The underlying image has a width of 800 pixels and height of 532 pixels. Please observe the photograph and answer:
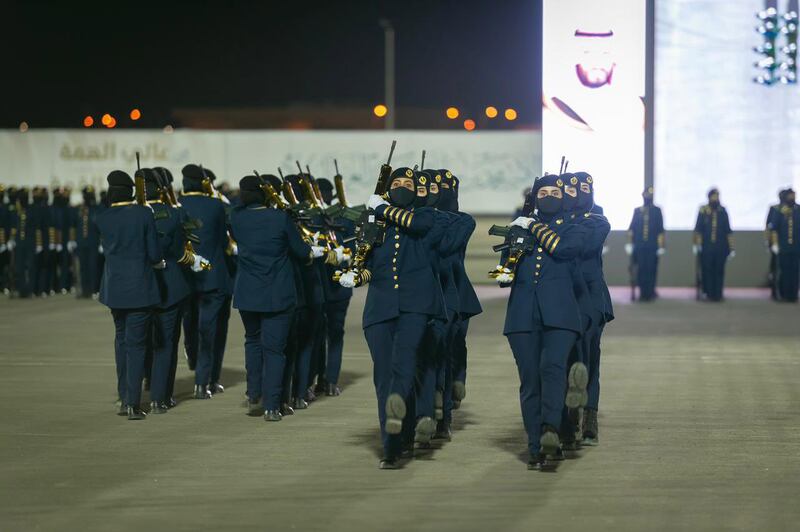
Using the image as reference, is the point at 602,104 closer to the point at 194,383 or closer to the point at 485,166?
the point at 485,166

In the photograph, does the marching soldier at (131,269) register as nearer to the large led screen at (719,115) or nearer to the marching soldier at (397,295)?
the marching soldier at (397,295)

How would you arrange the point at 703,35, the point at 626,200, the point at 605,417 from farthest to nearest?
the point at 703,35 → the point at 626,200 → the point at 605,417

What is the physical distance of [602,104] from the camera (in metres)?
24.9

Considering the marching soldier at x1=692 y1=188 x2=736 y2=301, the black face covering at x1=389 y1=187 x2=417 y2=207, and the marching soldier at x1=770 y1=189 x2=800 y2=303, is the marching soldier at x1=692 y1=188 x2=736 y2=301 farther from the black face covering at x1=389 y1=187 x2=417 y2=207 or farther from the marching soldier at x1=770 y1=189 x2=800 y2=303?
the black face covering at x1=389 y1=187 x2=417 y2=207

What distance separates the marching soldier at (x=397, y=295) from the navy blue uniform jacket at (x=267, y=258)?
6.61ft

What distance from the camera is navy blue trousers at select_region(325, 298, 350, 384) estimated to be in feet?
42.4

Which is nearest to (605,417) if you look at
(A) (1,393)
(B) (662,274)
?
(A) (1,393)

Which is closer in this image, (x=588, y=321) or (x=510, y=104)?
(x=588, y=321)

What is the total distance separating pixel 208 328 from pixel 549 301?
4394 mm

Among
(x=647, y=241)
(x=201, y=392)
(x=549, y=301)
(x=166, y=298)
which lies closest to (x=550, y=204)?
(x=549, y=301)

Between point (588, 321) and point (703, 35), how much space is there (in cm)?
1935

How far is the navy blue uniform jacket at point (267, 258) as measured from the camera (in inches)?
444

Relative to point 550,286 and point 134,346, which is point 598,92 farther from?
point 550,286

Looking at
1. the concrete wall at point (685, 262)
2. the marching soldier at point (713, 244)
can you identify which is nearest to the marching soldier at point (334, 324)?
the marching soldier at point (713, 244)
